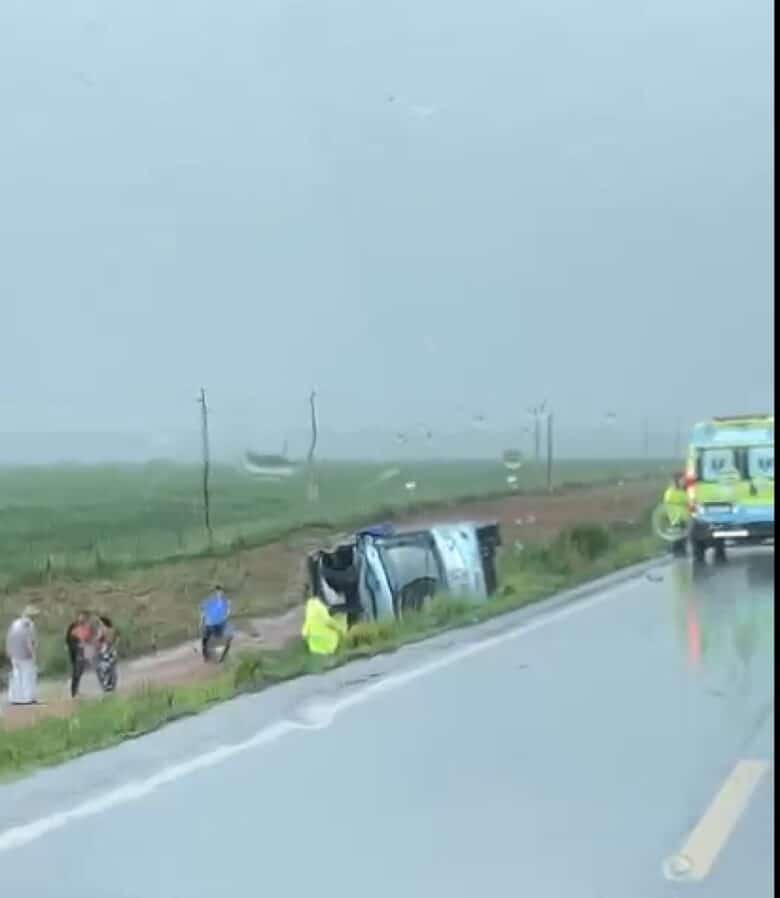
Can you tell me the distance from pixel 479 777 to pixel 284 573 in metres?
0.77

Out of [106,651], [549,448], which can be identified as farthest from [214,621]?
[549,448]

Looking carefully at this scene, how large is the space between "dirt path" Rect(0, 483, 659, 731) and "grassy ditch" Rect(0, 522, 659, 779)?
0.03 m

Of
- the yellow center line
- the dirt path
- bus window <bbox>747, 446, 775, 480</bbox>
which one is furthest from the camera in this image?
the dirt path

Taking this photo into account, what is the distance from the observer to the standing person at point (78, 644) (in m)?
5.23

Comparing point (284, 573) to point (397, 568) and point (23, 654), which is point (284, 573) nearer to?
point (397, 568)

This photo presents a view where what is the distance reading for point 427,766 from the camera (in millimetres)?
5500

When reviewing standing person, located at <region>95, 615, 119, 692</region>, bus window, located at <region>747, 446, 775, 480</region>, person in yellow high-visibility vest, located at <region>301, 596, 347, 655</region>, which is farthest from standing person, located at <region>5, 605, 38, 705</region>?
bus window, located at <region>747, 446, 775, 480</region>

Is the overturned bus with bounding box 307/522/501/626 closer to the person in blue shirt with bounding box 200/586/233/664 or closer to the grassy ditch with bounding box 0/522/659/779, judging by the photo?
the grassy ditch with bounding box 0/522/659/779

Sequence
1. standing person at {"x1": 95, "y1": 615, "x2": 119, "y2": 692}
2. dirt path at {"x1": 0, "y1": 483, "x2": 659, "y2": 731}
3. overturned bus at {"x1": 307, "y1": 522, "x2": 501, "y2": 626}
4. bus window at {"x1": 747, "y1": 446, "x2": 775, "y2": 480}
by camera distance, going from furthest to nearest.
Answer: overturned bus at {"x1": 307, "y1": 522, "x2": 501, "y2": 626}, dirt path at {"x1": 0, "y1": 483, "x2": 659, "y2": 731}, standing person at {"x1": 95, "y1": 615, "x2": 119, "y2": 692}, bus window at {"x1": 747, "y1": 446, "x2": 775, "y2": 480}

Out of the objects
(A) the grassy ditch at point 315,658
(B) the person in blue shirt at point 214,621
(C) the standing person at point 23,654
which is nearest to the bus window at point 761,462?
(A) the grassy ditch at point 315,658

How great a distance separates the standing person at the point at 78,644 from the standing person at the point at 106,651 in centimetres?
3

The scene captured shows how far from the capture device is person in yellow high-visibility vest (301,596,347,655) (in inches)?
221

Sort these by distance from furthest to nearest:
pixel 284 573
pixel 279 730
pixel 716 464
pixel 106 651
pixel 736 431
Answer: pixel 279 730, pixel 284 573, pixel 106 651, pixel 716 464, pixel 736 431

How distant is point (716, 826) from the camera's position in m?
5.01
